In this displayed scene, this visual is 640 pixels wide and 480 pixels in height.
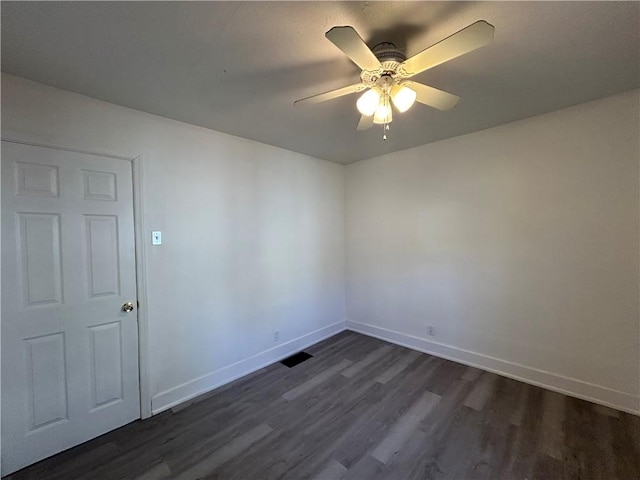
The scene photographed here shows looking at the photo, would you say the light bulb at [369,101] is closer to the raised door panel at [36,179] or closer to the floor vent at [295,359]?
the raised door panel at [36,179]

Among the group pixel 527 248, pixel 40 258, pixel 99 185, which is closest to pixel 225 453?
pixel 40 258

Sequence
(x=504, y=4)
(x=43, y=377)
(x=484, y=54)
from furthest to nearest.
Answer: (x=43, y=377), (x=484, y=54), (x=504, y=4)

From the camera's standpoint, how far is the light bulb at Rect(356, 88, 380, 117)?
4.95 ft

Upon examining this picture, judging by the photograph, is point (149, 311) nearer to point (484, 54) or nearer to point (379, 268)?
point (379, 268)

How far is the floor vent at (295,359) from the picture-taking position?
306cm

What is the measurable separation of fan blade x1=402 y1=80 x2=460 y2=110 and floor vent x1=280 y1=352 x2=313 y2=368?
281 cm

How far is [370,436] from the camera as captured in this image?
197cm

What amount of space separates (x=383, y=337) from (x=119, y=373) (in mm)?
2911

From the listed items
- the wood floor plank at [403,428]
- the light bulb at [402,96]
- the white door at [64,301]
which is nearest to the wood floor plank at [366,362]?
the wood floor plank at [403,428]

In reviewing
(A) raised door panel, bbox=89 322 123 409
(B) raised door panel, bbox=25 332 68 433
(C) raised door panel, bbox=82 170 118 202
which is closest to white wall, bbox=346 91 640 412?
(C) raised door panel, bbox=82 170 118 202

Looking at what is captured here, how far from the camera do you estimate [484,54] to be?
1576mm

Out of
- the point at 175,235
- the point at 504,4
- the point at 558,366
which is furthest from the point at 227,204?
the point at 558,366

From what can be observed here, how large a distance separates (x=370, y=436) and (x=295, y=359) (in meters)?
1.37

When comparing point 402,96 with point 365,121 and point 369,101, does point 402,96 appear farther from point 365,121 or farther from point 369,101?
point 365,121
